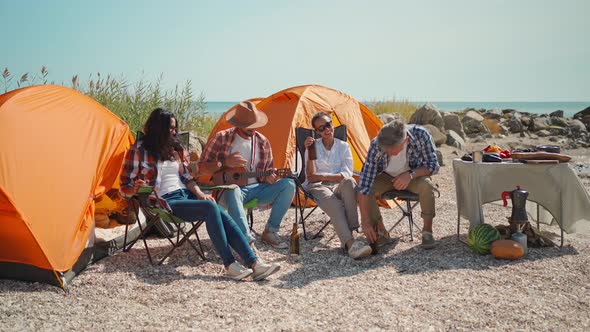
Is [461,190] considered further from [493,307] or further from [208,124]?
[208,124]

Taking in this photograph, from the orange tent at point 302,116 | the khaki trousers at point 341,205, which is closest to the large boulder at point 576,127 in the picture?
the orange tent at point 302,116

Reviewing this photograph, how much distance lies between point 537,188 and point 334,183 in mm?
1623

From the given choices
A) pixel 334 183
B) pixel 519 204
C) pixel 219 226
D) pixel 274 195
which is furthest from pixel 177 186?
pixel 519 204

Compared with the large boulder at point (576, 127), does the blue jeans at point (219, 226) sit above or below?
above

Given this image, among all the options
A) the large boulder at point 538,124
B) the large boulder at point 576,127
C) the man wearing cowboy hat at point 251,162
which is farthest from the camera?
the large boulder at point 538,124

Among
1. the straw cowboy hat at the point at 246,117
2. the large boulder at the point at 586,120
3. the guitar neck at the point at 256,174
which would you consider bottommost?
the large boulder at the point at 586,120

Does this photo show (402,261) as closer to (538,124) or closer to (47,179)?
(47,179)

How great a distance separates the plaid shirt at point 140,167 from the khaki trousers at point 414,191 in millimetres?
1611

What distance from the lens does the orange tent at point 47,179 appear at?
3490 mm

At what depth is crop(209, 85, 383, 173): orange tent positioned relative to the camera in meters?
6.16

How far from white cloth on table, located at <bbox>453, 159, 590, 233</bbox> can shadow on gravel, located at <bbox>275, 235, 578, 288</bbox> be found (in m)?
0.25

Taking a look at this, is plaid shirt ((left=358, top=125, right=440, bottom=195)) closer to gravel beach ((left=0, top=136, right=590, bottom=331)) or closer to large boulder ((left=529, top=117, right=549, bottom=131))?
gravel beach ((left=0, top=136, right=590, bottom=331))

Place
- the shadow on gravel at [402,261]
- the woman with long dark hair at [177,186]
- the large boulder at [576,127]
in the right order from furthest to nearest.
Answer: the large boulder at [576,127] → the shadow on gravel at [402,261] → the woman with long dark hair at [177,186]

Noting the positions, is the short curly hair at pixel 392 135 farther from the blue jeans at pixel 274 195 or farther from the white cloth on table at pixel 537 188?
the blue jeans at pixel 274 195
